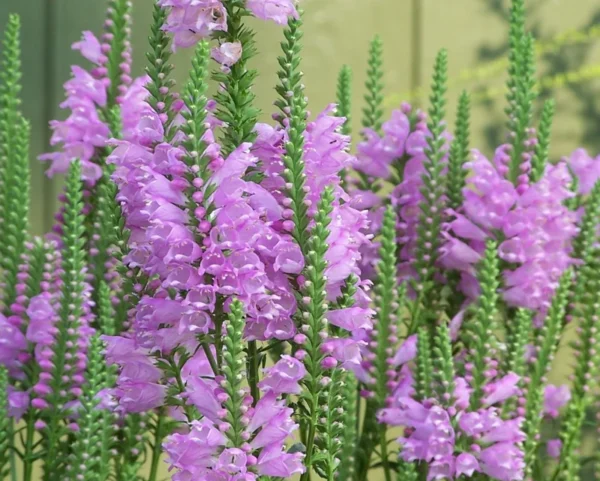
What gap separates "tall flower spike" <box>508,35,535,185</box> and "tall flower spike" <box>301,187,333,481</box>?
0.36 metres

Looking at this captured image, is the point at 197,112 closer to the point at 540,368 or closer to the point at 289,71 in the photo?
the point at 289,71

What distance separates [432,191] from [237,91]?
1.16ft

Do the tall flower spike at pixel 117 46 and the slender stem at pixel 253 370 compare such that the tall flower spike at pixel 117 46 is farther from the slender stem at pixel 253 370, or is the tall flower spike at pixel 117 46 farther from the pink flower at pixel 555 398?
the pink flower at pixel 555 398

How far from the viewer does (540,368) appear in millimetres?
708

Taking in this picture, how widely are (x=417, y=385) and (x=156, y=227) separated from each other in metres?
0.31

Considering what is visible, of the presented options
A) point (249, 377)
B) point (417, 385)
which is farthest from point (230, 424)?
point (417, 385)

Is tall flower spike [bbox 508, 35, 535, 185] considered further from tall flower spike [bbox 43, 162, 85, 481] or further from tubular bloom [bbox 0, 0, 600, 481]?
tall flower spike [bbox 43, 162, 85, 481]

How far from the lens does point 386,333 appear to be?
67 cm

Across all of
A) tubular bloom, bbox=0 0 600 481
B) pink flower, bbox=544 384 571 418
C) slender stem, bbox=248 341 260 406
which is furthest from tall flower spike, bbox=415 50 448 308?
slender stem, bbox=248 341 260 406

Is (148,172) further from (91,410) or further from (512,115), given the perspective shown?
(512,115)

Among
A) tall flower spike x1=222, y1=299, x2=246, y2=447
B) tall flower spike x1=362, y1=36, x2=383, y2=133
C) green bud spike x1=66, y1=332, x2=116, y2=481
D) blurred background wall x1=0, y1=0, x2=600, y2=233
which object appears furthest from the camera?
blurred background wall x1=0, y1=0, x2=600, y2=233

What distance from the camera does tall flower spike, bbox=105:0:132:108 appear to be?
28.2 inches

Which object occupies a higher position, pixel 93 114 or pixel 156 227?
pixel 93 114

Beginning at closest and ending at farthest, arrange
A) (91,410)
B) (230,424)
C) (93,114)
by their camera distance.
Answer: (230,424) < (91,410) < (93,114)
